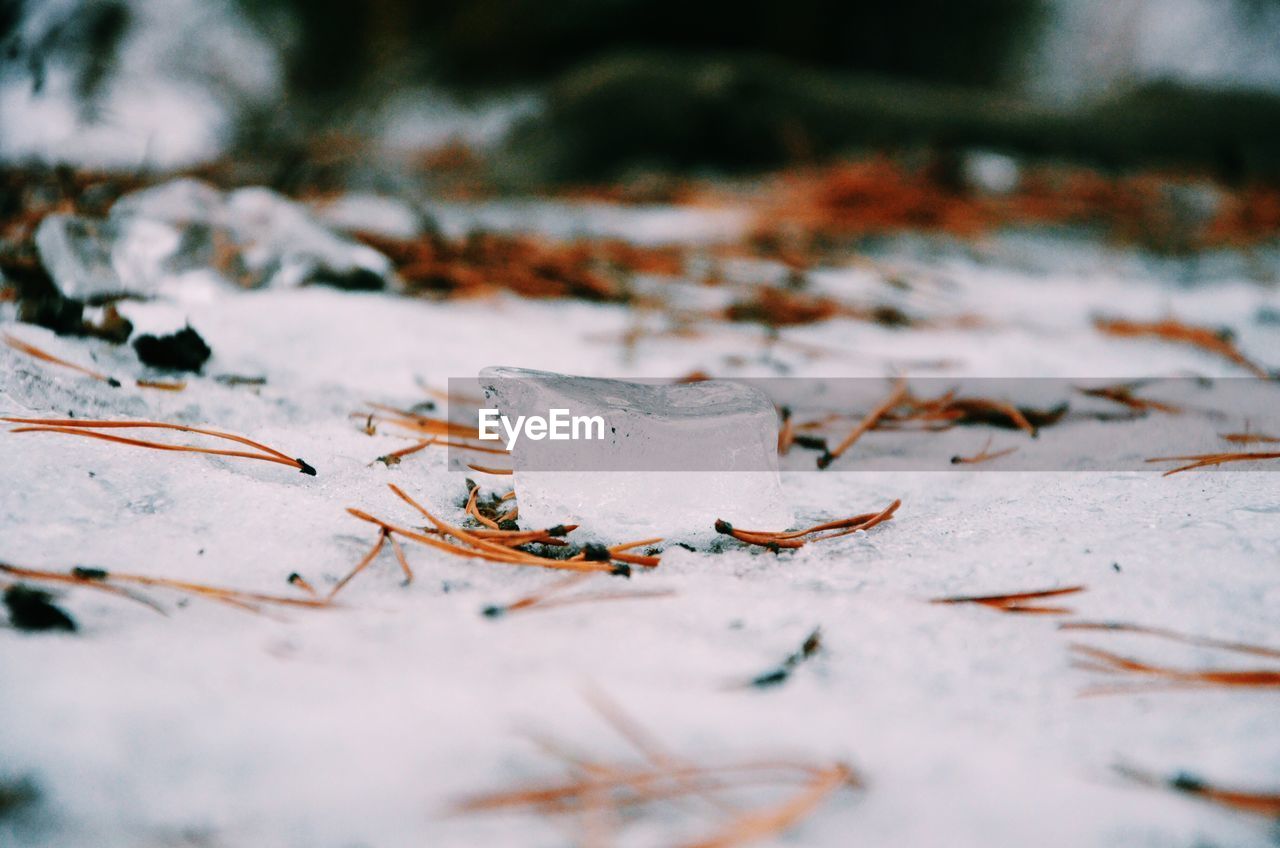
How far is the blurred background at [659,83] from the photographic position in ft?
12.3

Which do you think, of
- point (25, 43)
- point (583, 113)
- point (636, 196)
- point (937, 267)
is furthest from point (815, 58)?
point (25, 43)

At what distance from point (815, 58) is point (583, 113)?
A: 202 cm

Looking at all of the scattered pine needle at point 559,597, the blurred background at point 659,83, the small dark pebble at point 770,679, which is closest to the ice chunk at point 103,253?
the scattered pine needle at point 559,597

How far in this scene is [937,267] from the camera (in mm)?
2480

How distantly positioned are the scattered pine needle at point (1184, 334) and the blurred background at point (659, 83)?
216cm

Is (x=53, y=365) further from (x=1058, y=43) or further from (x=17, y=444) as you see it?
(x=1058, y=43)

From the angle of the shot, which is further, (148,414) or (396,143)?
(396,143)

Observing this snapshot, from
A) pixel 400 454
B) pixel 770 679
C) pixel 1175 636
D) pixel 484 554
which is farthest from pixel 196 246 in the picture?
pixel 1175 636

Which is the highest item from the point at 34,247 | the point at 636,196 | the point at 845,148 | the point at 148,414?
the point at 845,148

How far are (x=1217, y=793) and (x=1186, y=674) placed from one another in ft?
0.44

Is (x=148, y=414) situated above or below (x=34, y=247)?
below

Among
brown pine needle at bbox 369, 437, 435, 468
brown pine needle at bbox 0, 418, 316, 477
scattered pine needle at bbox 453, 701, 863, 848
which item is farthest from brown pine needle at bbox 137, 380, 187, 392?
scattered pine needle at bbox 453, 701, 863, 848

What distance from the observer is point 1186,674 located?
67 centimetres

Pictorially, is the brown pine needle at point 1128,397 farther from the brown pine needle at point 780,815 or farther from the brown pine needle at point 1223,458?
the brown pine needle at point 780,815
